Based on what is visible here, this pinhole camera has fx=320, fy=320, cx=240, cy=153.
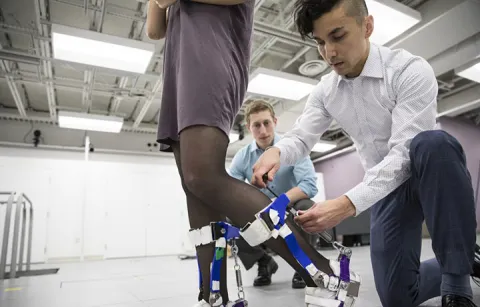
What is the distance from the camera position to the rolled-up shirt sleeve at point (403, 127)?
2.76 feet

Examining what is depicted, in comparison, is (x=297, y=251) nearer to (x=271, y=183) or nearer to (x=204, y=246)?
(x=204, y=246)

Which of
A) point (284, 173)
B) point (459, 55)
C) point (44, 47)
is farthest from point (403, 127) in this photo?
point (44, 47)

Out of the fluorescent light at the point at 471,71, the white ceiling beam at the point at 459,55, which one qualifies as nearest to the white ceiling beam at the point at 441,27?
the white ceiling beam at the point at 459,55

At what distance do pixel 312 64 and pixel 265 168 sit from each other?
4.22 metres

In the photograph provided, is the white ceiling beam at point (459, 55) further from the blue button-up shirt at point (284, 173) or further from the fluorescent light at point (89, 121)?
the fluorescent light at point (89, 121)

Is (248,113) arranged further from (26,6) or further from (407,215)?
(26,6)

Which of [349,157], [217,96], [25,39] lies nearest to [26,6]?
[25,39]

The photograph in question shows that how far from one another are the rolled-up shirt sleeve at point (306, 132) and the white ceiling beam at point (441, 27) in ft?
11.3

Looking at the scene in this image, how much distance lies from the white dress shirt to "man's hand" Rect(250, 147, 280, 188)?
9 cm

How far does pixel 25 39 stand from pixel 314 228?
535 centimetres

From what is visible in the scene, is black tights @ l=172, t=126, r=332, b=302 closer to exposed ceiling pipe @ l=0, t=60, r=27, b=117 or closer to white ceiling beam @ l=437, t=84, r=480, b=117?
exposed ceiling pipe @ l=0, t=60, r=27, b=117

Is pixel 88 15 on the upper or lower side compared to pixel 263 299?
upper

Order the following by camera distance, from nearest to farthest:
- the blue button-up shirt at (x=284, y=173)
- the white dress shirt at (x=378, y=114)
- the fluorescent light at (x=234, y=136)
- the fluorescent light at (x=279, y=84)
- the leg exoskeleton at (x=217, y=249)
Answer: the leg exoskeleton at (x=217, y=249) → the white dress shirt at (x=378, y=114) → the blue button-up shirt at (x=284, y=173) → the fluorescent light at (x=279, y=84) → the fluorescent light at (x=234, y=136)

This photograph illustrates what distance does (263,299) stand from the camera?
1492 millimetres
